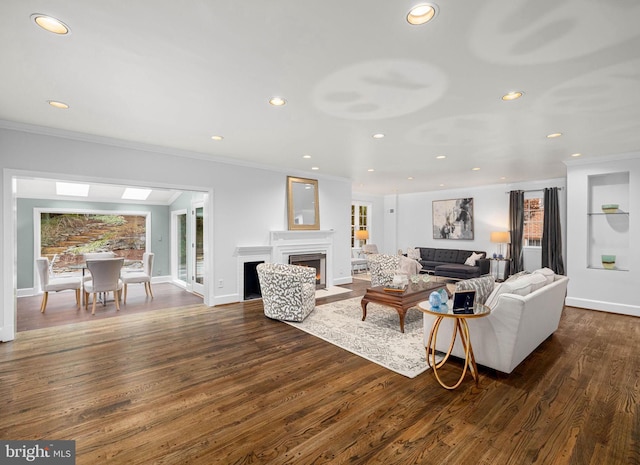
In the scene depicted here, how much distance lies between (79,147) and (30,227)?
3.79 m

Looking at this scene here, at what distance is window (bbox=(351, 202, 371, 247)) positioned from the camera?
10.2 metres

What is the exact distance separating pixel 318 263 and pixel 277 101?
A: 4553mm

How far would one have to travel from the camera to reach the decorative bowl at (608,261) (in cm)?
507

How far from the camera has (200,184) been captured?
17.1ft

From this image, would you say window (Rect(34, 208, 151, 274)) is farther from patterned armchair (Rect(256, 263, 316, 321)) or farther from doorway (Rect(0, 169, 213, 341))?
patterned armchair (Rect(256, 263, 316, 321))

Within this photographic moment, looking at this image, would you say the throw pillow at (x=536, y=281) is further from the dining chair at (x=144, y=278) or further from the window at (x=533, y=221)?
the dining chair at (x=144, y=278)

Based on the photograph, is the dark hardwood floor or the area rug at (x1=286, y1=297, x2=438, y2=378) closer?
the dark hardwood floor

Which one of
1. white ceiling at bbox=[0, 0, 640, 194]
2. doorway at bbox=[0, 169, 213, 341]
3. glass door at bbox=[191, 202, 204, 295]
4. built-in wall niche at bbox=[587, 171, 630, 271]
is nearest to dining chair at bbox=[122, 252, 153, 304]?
glass door at bbox=[191, 202, 204, 295]

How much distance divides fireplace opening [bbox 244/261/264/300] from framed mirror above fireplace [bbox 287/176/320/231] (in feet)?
3.79

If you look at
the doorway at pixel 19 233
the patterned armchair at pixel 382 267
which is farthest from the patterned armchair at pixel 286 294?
the patterned armchair at pixel 382 267

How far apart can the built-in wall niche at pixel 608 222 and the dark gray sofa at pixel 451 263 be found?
7.45 ft

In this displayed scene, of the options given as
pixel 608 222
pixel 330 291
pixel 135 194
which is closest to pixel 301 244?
pixel 330 291

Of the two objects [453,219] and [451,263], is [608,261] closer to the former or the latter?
[451,263]

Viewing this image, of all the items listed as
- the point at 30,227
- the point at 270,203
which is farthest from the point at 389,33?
the point at 30,227
